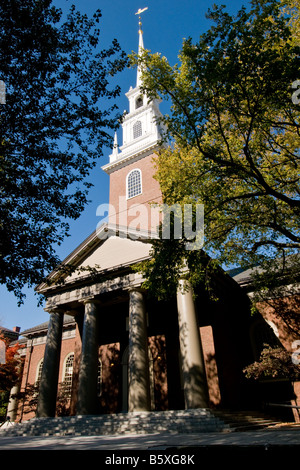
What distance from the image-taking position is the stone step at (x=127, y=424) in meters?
10.5

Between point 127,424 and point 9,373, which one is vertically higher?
point 9,373

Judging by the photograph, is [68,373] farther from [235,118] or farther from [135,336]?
[235,118]

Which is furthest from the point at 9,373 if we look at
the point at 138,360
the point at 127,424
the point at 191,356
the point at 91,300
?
the point at 191,356

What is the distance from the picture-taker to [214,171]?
30.5ft

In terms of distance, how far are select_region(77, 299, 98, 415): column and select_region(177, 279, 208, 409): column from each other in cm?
528

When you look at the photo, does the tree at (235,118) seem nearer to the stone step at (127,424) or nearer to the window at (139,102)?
the stone step at (127,424)

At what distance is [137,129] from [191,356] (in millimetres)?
26058

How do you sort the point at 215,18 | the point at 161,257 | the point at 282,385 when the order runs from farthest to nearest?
the point at 282,385
the point at 161,257
the point at 215,18

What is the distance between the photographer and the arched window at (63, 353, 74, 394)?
68.8 feet

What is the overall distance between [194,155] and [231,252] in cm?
438

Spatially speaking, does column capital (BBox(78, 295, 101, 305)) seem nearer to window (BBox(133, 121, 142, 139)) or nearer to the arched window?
the arched window

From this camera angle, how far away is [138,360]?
1371 cm
